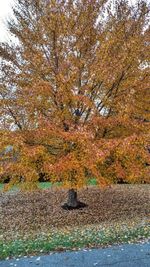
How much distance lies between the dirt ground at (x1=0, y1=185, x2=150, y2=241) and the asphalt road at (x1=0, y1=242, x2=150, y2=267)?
562 cm

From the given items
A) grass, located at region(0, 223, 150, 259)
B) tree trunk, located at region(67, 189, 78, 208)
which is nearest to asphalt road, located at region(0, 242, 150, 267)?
grass, located at region(0, 223, 150, 259)

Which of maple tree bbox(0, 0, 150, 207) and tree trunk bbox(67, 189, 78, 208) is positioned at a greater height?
maple tree bbox(0, 0, 150, 207)

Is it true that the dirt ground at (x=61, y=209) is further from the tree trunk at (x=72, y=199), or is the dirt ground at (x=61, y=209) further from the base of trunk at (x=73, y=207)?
the tree trunk at (x=72, y=199)

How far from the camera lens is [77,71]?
50.5 ft

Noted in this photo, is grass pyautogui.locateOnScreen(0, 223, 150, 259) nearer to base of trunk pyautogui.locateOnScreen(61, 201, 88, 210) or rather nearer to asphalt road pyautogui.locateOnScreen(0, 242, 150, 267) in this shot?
asphalt road pyautogui.locateOnScreen(0, 242, 150, 267)

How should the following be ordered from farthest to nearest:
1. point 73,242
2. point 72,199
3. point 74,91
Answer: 1. point 72,199
2. point 74,91
3. point 73,242

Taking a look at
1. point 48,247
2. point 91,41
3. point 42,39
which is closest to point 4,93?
point 42,39

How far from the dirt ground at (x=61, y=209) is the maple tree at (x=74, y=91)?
2583 millimetres

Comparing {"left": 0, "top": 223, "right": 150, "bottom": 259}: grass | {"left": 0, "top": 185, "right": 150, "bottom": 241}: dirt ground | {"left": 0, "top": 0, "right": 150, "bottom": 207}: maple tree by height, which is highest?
{"left": 0, "top": 0, "right": 150, "bottom": 207}: maple tree

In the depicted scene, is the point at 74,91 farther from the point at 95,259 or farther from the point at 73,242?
the point at 95,259

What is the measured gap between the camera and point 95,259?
8.52 meters

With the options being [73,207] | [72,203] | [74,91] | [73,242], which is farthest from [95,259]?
[72,203]

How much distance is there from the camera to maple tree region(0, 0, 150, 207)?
14.4 meters

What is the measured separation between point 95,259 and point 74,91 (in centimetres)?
865
